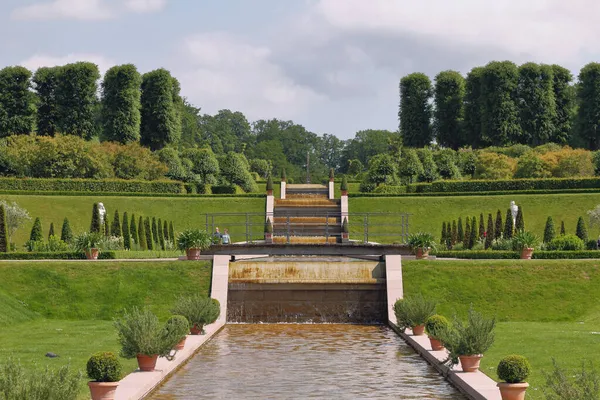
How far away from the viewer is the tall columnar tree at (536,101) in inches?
3659

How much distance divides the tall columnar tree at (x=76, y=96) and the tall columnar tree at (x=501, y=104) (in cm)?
4019

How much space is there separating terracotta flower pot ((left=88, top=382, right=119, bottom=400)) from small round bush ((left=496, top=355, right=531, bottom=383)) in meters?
6.94

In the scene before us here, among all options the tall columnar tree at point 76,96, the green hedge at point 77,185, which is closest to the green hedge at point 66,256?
the green hedge at point 77,185

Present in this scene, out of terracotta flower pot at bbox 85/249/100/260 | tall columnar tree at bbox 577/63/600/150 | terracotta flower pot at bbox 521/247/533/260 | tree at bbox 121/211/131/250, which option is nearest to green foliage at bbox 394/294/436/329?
terracotta flower pot at bbox 521/247/533/260

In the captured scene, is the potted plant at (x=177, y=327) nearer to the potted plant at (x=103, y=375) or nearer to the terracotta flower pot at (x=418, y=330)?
the potted plant at (x=103, y=375)

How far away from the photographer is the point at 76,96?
90812mm

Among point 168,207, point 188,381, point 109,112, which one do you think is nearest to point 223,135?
point 109,112

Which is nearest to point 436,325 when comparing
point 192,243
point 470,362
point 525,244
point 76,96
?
point 470,362

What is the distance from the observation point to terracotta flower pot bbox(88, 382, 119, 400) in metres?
16.0

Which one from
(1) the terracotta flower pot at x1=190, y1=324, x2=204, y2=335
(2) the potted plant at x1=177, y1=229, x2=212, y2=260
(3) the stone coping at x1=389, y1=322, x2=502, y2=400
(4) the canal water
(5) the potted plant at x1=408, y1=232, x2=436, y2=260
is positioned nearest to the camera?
(3) the stone coping at x1=389, y1=322, x2=502, y2=400

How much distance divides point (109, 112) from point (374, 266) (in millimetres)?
63173

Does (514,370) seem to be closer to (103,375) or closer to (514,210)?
(103,375)

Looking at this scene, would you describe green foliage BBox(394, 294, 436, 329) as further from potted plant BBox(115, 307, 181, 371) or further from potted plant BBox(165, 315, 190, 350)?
potted plant BBox(115, 307, 181, 371)

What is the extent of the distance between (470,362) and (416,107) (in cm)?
8316
